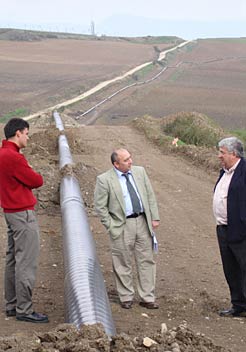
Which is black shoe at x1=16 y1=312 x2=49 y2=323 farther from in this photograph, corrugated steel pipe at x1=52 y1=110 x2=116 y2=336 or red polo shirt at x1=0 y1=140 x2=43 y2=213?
red polo shirt at x1=0 y1=140 x2=43 y2=213

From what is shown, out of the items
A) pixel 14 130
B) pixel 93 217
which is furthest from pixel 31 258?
pixel 93 217

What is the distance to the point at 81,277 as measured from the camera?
7.16 metres

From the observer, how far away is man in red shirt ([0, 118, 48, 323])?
269 inches

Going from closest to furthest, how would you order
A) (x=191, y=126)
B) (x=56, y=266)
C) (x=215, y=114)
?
(x=56, y=266) → (x=191, y=126) → (x=215, y=114)

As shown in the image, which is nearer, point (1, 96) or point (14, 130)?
point (14, 130)

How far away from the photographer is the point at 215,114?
125 feet

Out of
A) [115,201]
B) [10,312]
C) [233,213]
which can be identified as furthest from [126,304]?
[233,213]

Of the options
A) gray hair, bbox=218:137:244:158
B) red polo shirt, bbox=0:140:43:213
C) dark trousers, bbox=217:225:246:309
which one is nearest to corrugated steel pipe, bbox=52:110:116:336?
red polo shirt, bbox=0:140:43:213

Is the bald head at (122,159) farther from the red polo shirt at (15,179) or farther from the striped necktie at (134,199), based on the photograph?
the red polo shirt at (15,179)

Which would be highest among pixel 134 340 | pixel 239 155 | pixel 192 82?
pixel 239 155

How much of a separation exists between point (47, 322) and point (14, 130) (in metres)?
1.89

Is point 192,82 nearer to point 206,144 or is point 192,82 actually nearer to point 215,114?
point 215,114

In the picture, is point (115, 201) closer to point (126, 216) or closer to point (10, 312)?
point (126, 216)

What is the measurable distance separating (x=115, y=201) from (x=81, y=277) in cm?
96
